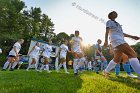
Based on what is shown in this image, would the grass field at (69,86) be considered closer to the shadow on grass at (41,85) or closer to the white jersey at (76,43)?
the shadow on grass at (41,85)

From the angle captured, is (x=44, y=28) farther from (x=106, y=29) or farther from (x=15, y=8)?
(x=106, y=29)

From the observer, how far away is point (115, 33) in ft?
26.0

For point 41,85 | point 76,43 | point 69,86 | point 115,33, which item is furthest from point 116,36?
point 76,43

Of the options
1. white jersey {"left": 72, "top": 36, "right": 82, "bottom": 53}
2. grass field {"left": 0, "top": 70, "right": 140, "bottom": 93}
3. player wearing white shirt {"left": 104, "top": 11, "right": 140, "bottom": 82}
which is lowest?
grass field {"left": 0, "top": 70, "right": 140, "bottom": 93}

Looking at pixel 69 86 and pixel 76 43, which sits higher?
pixel 76 43

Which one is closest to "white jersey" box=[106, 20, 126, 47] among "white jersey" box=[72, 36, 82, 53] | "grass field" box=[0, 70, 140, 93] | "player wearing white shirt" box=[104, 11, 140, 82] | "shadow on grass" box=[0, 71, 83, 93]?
"player wearing white shirt" box=[104, 11, 140, 82]

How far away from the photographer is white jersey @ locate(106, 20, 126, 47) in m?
7.70

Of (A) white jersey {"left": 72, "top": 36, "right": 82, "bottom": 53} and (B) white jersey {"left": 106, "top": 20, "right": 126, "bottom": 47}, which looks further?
(A) white jersey {"left": 72, "top": 36, "right": 82, "bottom": 53}

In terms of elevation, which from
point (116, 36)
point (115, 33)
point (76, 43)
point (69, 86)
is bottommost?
point (69, 86)

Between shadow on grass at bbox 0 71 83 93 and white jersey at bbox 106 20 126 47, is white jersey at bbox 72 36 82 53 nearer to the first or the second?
shadow on grass at bbox 0 71 83 93

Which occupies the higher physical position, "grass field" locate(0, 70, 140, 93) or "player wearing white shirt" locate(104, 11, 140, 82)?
"player wearing white shirt" locate(104, 11, 140, 82)

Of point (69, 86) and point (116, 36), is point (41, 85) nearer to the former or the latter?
point (69, 86)

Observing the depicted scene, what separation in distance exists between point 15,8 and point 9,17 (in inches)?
117

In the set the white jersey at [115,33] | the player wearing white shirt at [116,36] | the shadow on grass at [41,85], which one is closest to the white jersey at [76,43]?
the shadow on grass at [41,85]
